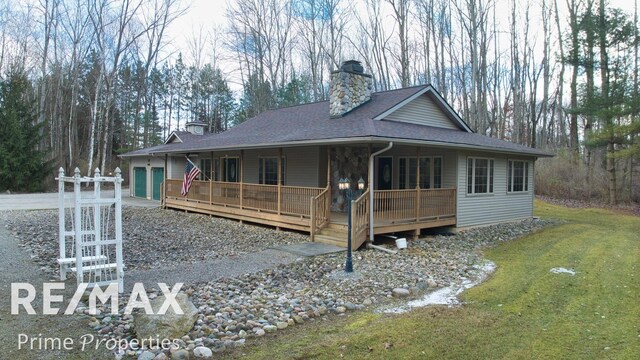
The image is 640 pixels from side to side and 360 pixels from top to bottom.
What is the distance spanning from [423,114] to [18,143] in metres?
25.0

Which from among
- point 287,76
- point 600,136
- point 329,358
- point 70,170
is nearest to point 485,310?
point 329,358

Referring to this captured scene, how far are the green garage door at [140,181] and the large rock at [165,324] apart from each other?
807 inches

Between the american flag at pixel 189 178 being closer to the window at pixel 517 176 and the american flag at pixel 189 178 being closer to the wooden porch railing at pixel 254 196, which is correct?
the wooden porch railing at pixel 254 196

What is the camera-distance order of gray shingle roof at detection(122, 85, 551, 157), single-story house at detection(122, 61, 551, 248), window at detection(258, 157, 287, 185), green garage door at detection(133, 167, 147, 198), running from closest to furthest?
gray shingle roof at detection(122, 85, 551, 157) < single-story house at detection(122, 61, 551, 248) < window at detection(258, 157, 287, 185) < green garage door at detection(133, 167, 147, 198)

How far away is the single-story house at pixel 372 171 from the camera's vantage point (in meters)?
10.6

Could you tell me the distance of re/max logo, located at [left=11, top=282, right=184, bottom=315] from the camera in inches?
200

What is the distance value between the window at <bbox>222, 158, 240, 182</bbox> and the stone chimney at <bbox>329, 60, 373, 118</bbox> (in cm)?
519

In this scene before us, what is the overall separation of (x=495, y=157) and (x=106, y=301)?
11.9m

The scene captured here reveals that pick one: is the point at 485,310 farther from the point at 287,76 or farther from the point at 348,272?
→ the point at 287,76

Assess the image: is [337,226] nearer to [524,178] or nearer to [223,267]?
[223,267]

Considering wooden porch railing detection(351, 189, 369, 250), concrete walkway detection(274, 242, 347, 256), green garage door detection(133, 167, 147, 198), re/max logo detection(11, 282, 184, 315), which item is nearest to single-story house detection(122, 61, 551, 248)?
wooden porch railing detection(351, 189, 369, 250)

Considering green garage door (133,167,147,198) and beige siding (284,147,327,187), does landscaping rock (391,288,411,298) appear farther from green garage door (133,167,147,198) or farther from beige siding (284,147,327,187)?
green garage door (133,167,147,198)

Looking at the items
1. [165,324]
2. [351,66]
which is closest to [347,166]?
[351,66]

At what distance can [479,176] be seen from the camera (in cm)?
1304
